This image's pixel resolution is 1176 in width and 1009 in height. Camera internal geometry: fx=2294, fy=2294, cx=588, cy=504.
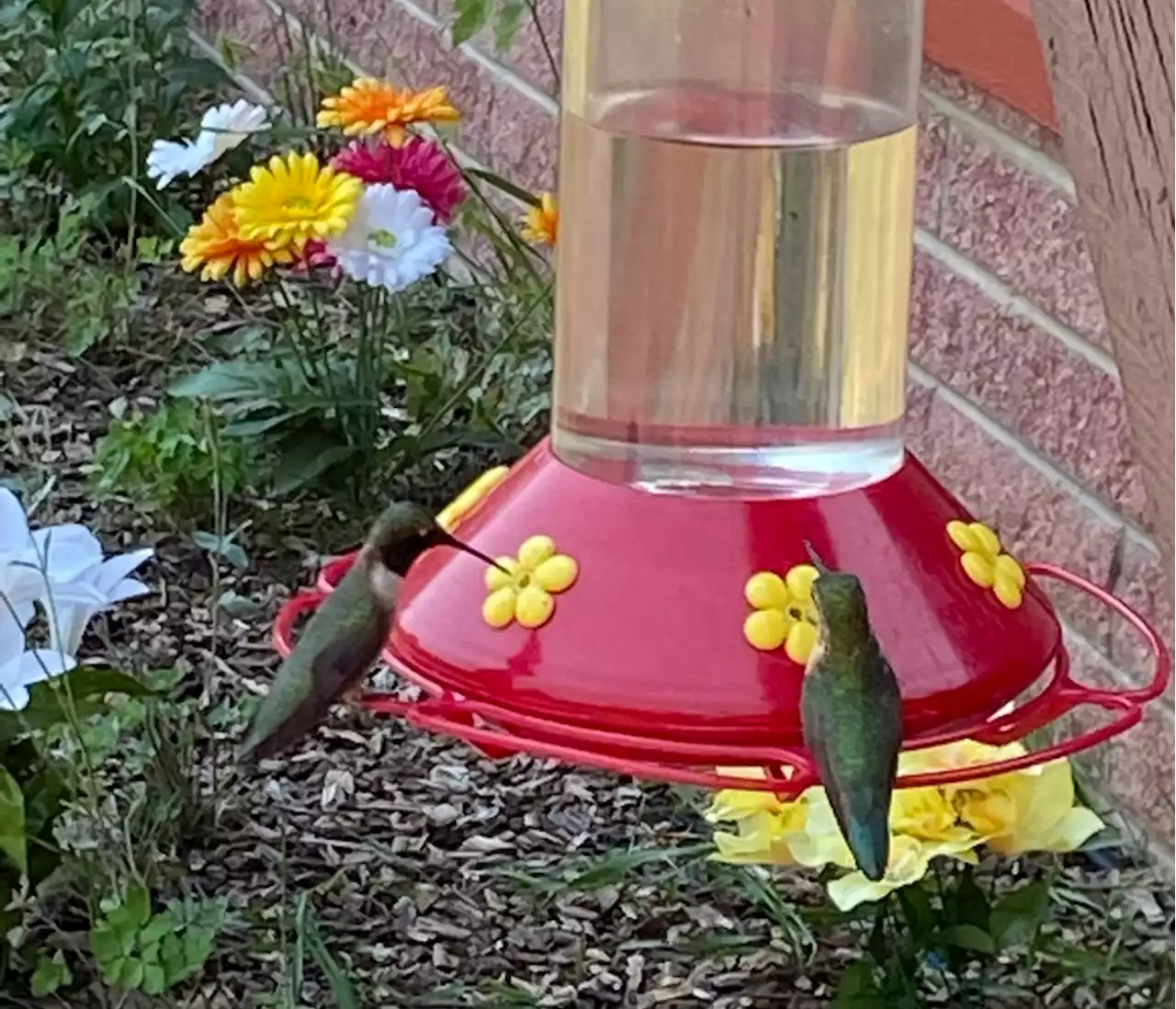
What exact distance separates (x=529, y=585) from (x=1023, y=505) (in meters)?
1.26

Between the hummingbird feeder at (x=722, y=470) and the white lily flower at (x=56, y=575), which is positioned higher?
the hummingbird feeder at (x=722, y=470)

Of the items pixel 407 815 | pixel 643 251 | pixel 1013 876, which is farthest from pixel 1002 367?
pixel 643 251

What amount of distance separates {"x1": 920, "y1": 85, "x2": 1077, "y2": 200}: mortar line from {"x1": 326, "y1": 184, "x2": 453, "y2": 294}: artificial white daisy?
1.90 feet

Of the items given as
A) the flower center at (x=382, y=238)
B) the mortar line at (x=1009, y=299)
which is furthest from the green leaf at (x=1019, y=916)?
the flower center at (x=382, y=238)

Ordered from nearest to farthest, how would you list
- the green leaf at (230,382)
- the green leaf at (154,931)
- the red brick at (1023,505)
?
the green leaf at (154,931), the red brick at (1023,505), the green leaf at (230,382)

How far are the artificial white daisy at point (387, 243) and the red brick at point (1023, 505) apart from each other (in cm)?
60

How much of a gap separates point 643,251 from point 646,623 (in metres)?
0.35

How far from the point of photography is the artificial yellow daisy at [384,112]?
2639 mm

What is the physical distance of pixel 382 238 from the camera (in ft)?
8.61

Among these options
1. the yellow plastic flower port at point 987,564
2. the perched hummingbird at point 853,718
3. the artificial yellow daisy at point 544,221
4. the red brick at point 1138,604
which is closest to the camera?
the perched hummingbird at point 853,718

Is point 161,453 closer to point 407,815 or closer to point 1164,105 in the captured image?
point 407,815

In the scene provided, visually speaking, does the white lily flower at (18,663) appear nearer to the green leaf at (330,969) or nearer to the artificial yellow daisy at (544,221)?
the green leaf at (330,969)

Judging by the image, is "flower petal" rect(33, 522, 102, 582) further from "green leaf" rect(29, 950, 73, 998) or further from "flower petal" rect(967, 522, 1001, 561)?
"flower petal" rect(967, 522, 1001, 561)

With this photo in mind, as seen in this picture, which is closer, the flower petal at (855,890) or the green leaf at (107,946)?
the flower petal at (855,890)
